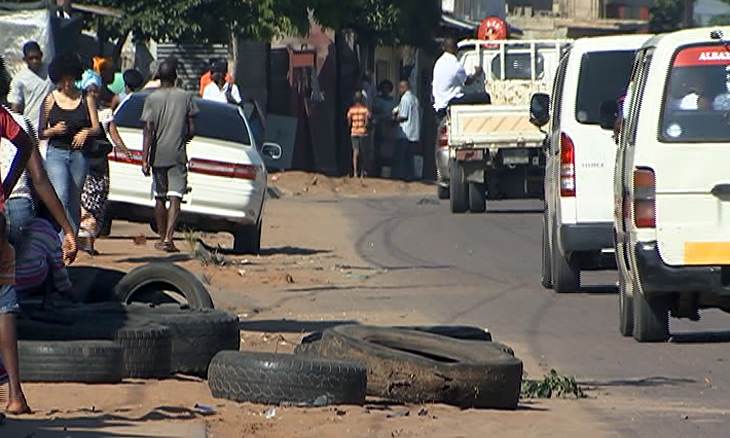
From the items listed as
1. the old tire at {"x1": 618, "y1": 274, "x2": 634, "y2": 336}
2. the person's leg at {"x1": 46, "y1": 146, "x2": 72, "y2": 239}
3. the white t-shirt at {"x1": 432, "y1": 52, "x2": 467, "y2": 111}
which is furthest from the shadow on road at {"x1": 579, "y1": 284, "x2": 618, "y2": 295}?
the white t-shirt at {"x1": 432, "y1": 52, "x2": 467, "y2": 111}

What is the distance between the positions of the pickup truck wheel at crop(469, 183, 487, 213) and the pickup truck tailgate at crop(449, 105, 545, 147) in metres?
1.11

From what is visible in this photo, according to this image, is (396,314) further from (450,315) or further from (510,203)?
(510,203)

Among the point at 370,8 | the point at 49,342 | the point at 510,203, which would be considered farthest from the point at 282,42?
the point at 49,342

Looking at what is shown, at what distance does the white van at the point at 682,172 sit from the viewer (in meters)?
10.9

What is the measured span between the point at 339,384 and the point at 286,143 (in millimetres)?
28790

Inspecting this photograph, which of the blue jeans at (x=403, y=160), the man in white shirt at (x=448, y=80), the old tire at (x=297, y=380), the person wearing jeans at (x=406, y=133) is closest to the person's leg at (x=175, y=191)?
the old tire at (x=297, y=380)

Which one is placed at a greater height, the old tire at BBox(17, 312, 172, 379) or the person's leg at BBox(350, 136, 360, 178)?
the old tire at BBox(17, 312, 172, 379)

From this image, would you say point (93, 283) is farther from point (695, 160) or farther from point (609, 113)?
point (609, 113)

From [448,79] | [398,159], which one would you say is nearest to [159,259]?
[448,79]

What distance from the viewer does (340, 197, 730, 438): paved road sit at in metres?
8.84

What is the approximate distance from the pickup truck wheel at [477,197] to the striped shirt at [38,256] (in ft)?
53.6

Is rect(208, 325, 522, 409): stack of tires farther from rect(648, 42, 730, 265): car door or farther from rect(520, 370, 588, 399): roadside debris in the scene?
rect(648, 42, 730, 265): car door

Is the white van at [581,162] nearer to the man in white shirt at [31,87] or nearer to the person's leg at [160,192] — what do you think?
the person's leg at [160,192]

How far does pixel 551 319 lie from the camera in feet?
42.7
